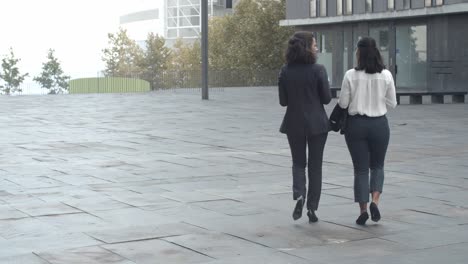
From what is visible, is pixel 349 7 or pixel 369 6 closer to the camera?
pixel 369 6

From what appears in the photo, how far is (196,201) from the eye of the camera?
9.37m

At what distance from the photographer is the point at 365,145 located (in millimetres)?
8148

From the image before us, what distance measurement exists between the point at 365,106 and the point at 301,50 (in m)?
0.79

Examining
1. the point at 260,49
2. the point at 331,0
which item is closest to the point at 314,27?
the point at 331,0

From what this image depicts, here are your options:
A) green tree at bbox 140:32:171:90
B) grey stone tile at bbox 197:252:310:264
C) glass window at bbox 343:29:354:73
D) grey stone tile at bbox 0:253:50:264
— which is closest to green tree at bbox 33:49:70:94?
green tree at bbox 140:32:171:90

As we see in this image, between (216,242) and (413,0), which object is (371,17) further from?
(216,242)

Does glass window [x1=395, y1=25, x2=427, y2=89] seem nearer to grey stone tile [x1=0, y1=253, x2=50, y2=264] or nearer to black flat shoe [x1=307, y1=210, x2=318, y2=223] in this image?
black flat shoe [x1=307, y1=210, x2=318, y2=223]

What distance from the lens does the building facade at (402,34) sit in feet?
127

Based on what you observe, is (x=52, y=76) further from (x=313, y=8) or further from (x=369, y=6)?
(x=369, y=6)

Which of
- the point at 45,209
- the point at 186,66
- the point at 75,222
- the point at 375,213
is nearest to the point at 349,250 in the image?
the point at 375,213

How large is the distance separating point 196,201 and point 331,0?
3755 centimetres

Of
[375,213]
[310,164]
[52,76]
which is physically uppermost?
[52,76]

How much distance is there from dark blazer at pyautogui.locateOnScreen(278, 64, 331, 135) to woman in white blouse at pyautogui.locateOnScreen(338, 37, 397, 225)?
21cm

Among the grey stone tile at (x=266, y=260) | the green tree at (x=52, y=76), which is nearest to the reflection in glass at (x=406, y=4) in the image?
the grey stone tile at (x=266, y=260)
